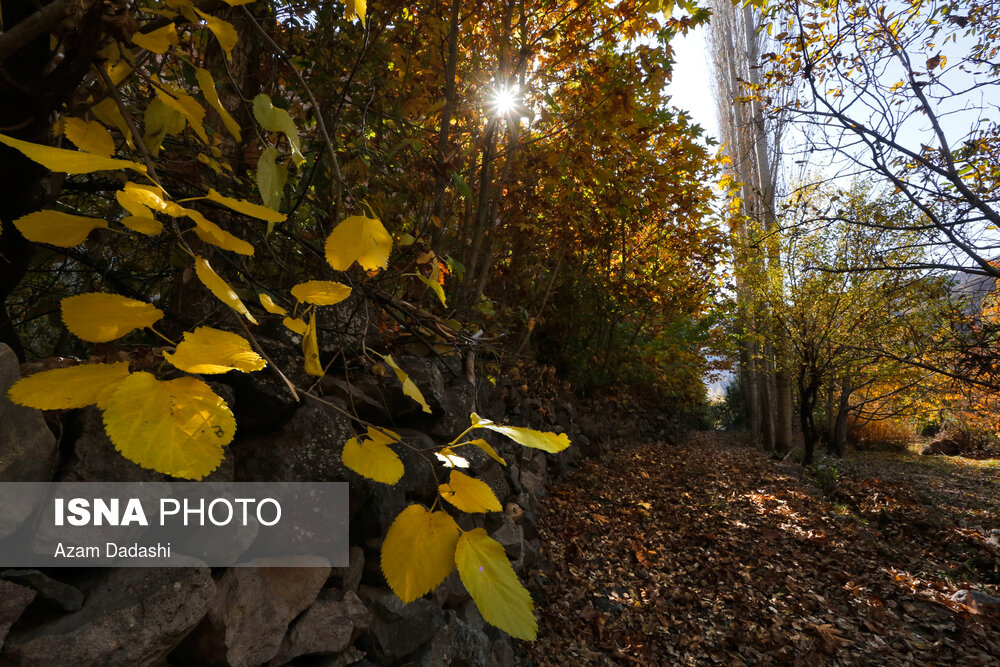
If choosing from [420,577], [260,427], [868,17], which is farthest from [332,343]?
[868,17]

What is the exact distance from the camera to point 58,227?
0.39m

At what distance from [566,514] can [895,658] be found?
251 cm

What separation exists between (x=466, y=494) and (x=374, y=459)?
0.11 m

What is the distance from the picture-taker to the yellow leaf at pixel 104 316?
0.37 meters

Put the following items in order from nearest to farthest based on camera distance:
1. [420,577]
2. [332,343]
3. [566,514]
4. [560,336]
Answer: [420,577] → [332,343] → [566,514] → [560,336]

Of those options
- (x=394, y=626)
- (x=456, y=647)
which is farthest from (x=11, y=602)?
(x=456, y=647)

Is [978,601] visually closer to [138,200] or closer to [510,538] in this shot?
[510,538]

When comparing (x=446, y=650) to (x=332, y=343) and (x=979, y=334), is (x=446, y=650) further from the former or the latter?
(x=979, y=334)

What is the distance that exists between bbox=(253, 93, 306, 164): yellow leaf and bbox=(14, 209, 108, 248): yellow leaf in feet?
0.75

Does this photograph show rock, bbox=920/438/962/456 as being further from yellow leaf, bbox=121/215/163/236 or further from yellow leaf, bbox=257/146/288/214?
yellow leaf, bbox=121/215/163/236

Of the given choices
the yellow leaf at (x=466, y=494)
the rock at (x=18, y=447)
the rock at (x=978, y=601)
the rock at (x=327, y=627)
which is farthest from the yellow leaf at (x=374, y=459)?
the rock at (x=978, y=601)

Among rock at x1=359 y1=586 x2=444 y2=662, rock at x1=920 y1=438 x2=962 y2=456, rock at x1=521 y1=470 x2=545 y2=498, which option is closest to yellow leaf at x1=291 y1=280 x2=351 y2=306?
rock at x1=359 y1=586 x2=444 y2=662

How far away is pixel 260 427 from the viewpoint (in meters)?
1.66

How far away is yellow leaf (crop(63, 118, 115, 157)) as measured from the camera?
47cm
